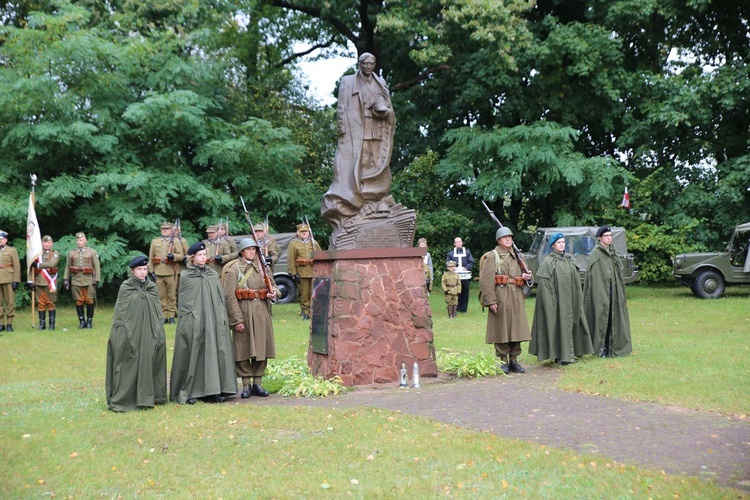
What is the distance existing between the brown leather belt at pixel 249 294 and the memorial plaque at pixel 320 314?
935 mm

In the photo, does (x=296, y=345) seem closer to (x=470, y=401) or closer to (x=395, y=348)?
(x=395, y=348)

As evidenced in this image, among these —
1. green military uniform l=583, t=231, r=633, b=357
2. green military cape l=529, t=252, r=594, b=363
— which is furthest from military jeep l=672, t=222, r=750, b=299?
green military cape l=529, t=252, r=594, b=363

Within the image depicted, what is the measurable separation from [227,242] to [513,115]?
1368 centimetres

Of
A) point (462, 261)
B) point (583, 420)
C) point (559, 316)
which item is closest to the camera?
point (583, 420)

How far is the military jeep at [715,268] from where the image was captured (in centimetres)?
2252

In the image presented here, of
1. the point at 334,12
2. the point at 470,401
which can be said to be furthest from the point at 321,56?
the point at 470,401

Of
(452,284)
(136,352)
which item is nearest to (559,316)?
(136,352)

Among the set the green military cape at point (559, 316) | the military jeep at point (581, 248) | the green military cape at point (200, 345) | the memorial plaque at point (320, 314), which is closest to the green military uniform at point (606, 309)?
the green military cape at point (559, 316)

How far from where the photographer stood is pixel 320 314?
11406mm

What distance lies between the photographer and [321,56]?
33.7 m

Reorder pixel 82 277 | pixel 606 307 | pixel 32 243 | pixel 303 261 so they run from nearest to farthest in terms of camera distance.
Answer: pixel 606 307
pixel 32 243
pixel 82 277
pixel 303 261

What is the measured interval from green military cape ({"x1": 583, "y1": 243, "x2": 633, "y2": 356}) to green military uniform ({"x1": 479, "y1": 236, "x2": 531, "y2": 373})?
4.88 ft

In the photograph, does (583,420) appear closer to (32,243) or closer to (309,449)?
(309,449)

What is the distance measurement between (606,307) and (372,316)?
4001 mm
